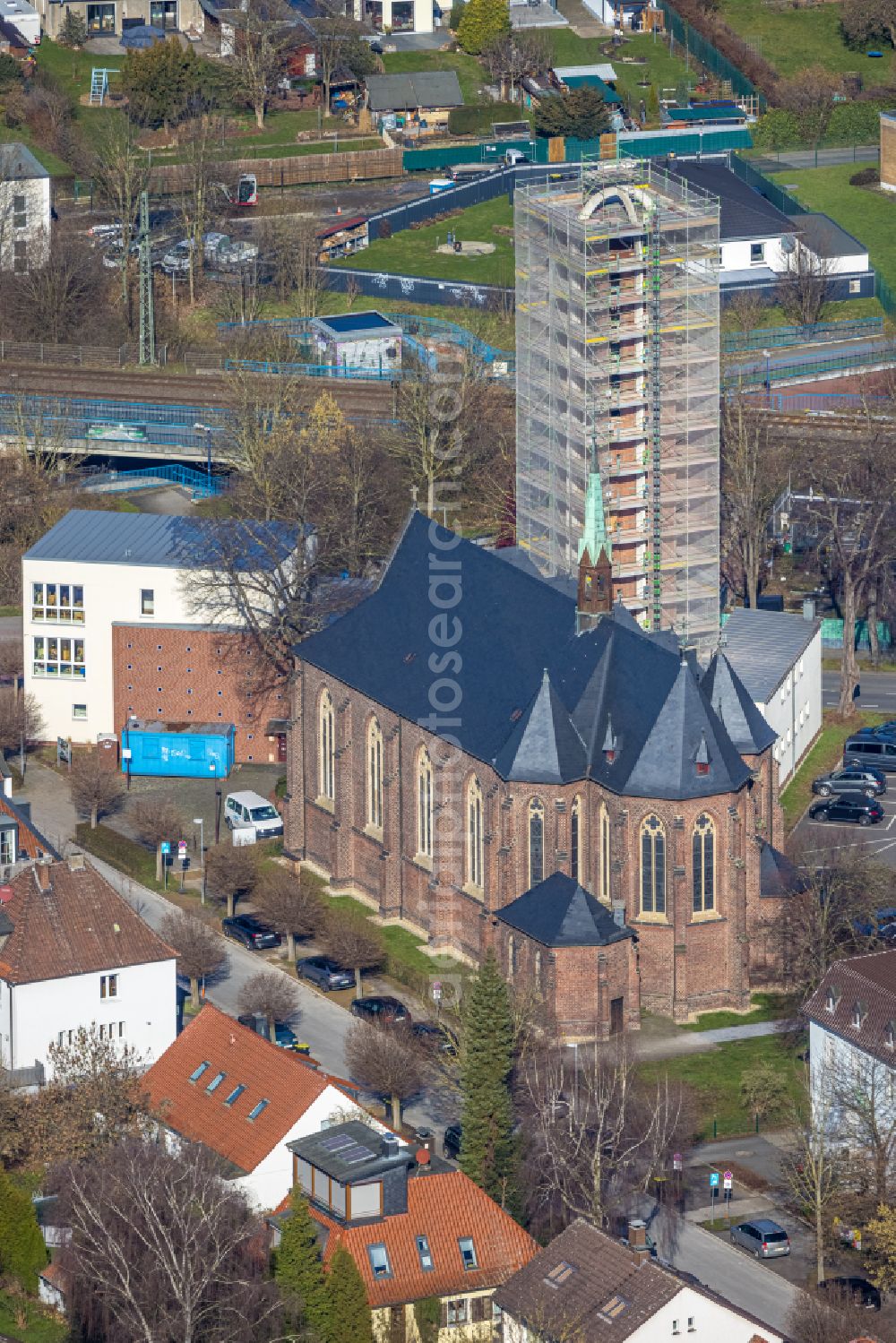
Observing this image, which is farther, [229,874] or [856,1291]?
[229,874]

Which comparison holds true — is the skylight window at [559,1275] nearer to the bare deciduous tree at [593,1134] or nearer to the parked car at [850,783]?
the bare deciduous tree at [593,1134]

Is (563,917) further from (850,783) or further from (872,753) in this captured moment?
(872,753)

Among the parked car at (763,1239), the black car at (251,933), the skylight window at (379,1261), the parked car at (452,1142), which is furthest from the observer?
the black car at (251,933)

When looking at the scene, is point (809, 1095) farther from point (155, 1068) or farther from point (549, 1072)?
point (155, 1068)

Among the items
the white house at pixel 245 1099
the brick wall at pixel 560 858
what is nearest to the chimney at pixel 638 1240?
the white house at pixel 245 1099

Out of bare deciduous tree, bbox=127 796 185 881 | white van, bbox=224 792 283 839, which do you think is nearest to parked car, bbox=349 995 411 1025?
bare deciduous tree, bbox=127 796 185 881

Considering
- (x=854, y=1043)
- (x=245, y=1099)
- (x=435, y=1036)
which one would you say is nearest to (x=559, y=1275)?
(x=245, y=1099)
